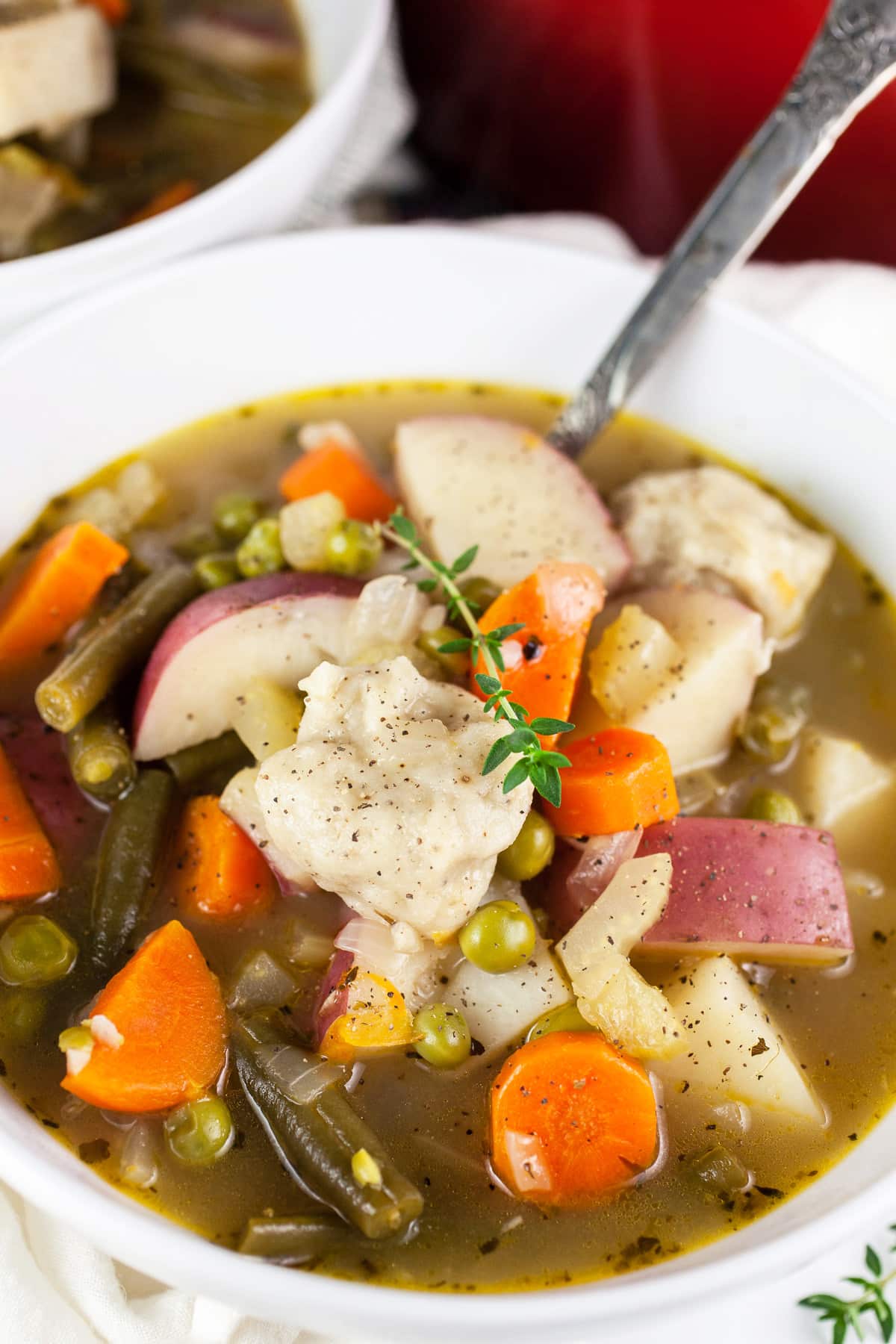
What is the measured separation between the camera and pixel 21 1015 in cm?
258

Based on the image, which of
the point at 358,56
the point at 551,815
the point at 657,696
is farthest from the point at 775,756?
the point at 358,56

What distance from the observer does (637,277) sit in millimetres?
3553

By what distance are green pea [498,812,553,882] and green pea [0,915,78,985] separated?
875mm

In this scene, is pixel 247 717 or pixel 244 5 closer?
pixel 247 717

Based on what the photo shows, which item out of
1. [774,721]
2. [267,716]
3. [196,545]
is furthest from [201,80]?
[774,721]

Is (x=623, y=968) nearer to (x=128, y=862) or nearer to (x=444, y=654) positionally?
(x=444, y=654)

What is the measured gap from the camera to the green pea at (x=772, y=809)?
9.44 feet

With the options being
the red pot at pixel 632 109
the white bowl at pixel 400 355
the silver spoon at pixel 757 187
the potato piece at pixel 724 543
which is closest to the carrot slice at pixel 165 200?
the white bowl at pixel 400 355

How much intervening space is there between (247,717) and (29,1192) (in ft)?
3.36

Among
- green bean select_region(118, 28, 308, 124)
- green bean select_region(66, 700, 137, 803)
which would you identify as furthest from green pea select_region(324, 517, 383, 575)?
green bean select_region(118, 28, 308, 124)

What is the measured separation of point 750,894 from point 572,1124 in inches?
23.2

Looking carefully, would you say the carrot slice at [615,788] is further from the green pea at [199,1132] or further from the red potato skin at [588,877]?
the green pea at [199,1132]

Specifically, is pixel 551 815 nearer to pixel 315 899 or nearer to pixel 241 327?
pixel 315 899

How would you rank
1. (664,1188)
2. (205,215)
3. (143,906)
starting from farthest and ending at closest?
(205,215)
(143,906)
(664,1188)
